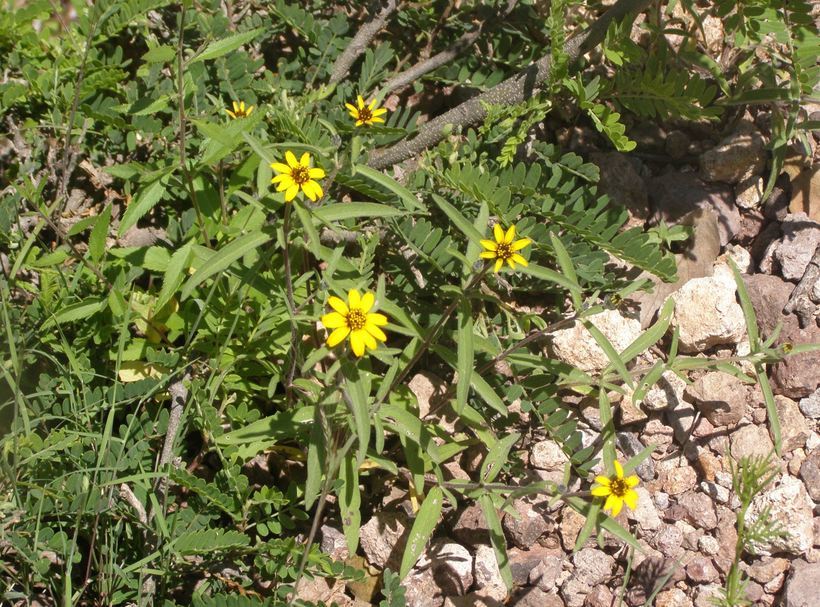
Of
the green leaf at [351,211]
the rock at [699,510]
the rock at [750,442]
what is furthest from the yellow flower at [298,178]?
the rock at [750,442]

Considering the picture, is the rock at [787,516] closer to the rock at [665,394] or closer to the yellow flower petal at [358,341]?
the rock at [665,394]

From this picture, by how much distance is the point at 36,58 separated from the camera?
14.4ft

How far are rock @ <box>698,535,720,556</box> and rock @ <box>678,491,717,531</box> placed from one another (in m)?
0.06

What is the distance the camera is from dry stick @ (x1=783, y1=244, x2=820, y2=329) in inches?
168

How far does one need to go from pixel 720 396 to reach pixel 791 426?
1.29 ft

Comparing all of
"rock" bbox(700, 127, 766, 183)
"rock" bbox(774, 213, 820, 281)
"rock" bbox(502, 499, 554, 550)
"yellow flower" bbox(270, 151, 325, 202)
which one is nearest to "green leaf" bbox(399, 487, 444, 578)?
"rock" bbox(502, 499, 554, 550)

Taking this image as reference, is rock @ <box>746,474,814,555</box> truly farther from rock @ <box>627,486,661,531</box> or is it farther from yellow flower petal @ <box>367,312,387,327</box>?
yellow flower petal @ <box>367,312,387,327</box>

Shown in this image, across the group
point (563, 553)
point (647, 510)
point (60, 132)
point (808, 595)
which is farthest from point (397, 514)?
point (60, 132)

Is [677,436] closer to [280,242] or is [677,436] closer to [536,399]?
[536,399]

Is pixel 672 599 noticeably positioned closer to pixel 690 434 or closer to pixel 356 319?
pixel 690 434

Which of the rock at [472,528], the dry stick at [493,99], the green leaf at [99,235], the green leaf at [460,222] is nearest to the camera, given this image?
the green leaf at [460,222]

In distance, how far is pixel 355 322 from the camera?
2.86m

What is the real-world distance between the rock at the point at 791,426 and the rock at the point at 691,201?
3.10ft

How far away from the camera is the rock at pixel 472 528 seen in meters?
3.82
